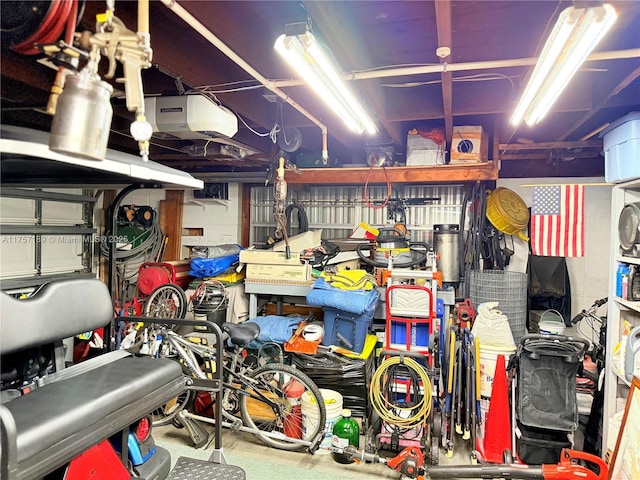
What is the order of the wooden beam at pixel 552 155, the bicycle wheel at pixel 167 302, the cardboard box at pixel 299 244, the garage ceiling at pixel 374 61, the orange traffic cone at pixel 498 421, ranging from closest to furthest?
the garage ceiling at pixel 374 61
the orange traffic cone at pixel 498 421
the bicycle wheel at pixel 167 302
the cardboard box at pixel 299 244
the wooden beam at pixel 552 155

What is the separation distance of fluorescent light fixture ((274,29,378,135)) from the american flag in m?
2.08

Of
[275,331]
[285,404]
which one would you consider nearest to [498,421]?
[285,404]

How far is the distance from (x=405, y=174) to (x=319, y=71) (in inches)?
114

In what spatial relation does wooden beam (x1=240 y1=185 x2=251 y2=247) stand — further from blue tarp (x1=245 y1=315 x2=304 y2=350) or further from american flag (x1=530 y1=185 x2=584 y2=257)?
american flag (x1=530 y1=185 x2=584 y2=257)

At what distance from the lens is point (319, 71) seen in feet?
7.63

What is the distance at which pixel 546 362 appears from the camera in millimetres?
3391

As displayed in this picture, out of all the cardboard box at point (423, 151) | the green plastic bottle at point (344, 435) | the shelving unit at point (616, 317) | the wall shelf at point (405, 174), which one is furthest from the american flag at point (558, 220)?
the green plastic bottle at point (344, 435)

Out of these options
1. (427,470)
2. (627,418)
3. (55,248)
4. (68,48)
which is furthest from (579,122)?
(55,248)

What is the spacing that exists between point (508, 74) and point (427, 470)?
124 inches

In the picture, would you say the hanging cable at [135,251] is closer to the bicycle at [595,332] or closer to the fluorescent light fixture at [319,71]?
the fluorescent light fixture at [319,71]

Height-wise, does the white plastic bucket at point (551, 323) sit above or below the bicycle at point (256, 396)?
above

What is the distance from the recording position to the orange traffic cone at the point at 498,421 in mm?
3430

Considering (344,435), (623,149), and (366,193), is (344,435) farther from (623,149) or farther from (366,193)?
(366,193)

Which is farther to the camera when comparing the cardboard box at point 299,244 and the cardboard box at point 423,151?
the cardboard box at point 299,244
